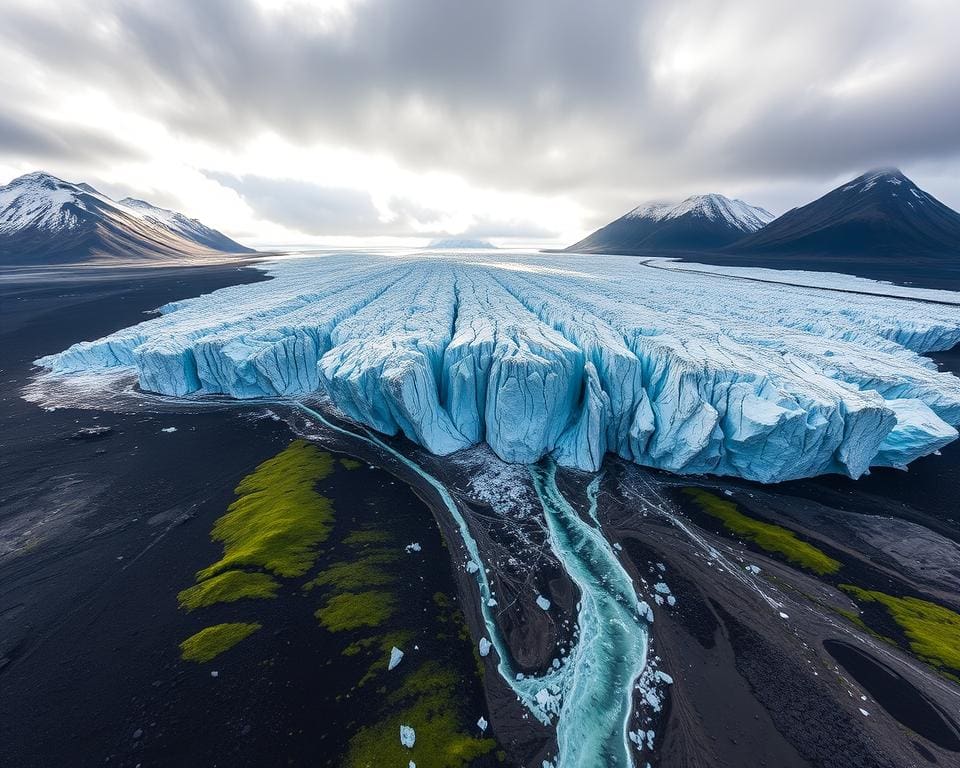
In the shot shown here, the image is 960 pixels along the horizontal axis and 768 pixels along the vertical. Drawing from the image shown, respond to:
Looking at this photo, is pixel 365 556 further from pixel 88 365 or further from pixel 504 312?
pixel 88 365

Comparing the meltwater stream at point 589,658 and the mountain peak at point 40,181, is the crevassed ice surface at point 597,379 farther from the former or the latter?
the mountain peak at point 40,181

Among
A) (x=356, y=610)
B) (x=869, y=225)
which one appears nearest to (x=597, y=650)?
(x=356, y=610)

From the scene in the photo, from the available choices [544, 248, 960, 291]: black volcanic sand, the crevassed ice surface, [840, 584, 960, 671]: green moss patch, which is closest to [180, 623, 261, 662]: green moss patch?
the crevassed ice surface

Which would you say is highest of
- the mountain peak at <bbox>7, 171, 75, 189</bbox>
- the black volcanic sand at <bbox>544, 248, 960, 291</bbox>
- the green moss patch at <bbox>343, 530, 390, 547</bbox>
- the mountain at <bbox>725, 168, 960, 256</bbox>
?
the mountain peak at <bbox>7, 171, 75, 189</bbox>

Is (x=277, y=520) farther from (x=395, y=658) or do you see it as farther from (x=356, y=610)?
(x=395, y=658)

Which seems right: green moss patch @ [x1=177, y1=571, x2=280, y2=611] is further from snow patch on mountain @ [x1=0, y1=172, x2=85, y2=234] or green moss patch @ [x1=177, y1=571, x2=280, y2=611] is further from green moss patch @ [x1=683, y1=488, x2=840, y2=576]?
snow patch on mountain @ [x1=0, y1=172, x2=85, y2=234]

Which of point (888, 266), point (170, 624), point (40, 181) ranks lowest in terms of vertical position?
point (170, 624)

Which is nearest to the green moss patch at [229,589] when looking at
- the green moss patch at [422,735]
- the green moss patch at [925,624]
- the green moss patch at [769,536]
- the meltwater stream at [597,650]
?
the green moss patch at [422,735]
